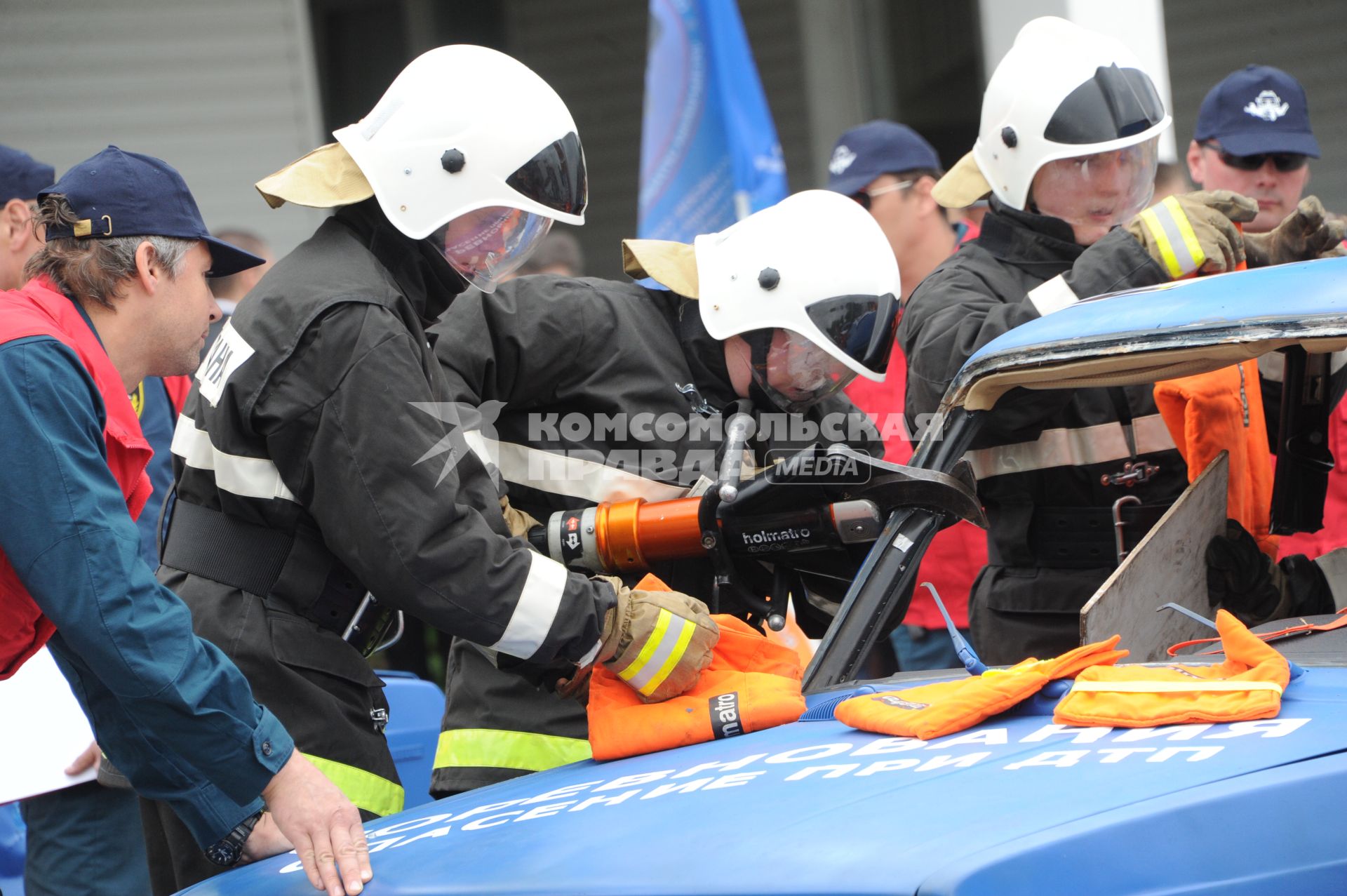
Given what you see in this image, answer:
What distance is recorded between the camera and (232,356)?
2402 mm

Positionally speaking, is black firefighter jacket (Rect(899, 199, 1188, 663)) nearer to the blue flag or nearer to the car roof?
the car roof

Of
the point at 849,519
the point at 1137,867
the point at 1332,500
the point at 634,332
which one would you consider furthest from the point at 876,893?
the point at 1332,500

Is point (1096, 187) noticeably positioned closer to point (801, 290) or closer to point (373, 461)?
point (801, 290)

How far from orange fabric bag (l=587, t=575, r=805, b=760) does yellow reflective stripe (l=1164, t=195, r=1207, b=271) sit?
127 centimetres

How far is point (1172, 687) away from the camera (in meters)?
1.89

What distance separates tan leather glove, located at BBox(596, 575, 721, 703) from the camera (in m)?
2.44

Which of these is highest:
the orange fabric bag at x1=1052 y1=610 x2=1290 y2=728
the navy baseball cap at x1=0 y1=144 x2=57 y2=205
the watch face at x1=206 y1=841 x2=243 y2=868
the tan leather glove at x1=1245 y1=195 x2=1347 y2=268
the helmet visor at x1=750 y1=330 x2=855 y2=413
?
the navy baseball cap at x1=0 y1=144 x2=57 y2=205

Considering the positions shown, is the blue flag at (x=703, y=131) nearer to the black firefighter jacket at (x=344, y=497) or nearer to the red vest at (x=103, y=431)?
the black firefighter jacket at (x=344, y=497)

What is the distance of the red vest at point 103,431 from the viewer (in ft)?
6.84

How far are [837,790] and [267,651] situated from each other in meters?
1.16

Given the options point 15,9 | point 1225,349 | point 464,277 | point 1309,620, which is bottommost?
point 1309,620

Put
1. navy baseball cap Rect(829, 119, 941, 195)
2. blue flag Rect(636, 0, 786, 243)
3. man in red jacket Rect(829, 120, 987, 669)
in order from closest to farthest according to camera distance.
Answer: man in red jacket Rect(829, 120, 987, 669) < navy baseball cap Rect(829, 119, 941, 195) < blue flag Rect(636, 0, 786, 243)

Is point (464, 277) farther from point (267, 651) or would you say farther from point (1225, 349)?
point (1225, 349)

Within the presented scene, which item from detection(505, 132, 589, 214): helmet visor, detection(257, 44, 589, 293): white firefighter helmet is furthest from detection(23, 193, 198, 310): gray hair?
detection(505, 132, 589, 214): helmet visor
